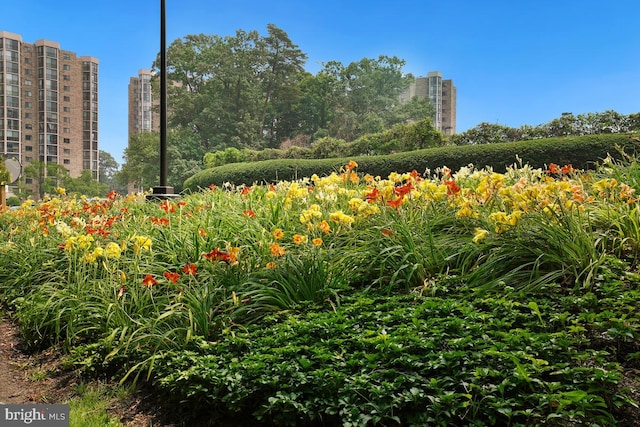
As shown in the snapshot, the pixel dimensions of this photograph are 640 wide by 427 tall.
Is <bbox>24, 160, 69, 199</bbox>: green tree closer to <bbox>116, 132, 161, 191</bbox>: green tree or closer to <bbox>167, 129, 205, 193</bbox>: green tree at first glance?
<bbox>116, 132, 161, 191</bbox>: green tree

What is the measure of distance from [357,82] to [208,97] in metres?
6.82

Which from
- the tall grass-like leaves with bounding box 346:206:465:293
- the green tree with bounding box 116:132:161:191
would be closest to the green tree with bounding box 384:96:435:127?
the green tree with bounding box 116:132:161:191

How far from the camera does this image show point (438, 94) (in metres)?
24.8

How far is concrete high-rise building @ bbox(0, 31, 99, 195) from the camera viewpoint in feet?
72.7

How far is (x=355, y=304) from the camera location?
93.3 inches

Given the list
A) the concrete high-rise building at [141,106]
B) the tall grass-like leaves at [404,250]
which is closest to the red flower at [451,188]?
the tall grass-like leaves at [404,250]

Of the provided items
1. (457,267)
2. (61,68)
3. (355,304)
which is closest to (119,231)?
(355,304)

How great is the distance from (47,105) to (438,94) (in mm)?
18653

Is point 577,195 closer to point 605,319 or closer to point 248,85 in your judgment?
point 605,319

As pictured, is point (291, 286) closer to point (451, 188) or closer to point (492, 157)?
point (451, 188)

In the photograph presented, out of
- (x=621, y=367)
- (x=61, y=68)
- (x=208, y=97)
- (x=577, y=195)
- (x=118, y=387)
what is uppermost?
(x=61, y=68)

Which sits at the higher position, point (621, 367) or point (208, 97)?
point (208, 97)

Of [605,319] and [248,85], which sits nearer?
[605,319]

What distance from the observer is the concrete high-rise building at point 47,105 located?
22.2m
